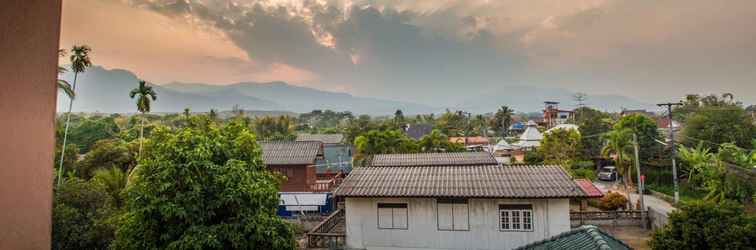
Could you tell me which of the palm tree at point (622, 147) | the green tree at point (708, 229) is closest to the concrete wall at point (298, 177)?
the green tree at point (708, 229)

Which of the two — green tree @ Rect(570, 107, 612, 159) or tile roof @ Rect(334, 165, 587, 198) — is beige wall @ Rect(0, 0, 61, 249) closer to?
tile roof @ Rect(334, 165, 587, 198)

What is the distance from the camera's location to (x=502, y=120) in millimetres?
61250

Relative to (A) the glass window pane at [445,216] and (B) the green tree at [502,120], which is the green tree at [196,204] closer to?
(A) the glass window pane at [445,216]

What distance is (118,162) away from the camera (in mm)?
21703

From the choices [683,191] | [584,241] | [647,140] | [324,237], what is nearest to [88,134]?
[324,237]

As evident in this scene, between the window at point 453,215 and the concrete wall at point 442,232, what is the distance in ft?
0.40

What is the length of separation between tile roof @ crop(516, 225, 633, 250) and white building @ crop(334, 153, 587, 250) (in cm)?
385

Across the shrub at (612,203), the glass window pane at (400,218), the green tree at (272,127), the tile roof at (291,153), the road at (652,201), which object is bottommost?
the road at (652,201)

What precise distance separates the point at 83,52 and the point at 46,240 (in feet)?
66.5

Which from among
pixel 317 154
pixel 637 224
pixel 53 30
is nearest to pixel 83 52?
pixel 317 154

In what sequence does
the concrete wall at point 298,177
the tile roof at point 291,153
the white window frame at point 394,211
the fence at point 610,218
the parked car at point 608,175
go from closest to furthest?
the white window frame at point 394,211
the fence at point 610,218
the concrete wall at point 298,177
the tile roof at point 291,153
the parked car at point 608,175

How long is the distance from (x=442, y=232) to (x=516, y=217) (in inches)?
86.8

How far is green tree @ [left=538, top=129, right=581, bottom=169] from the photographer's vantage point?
28.4 metres

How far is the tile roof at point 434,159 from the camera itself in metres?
19.6
